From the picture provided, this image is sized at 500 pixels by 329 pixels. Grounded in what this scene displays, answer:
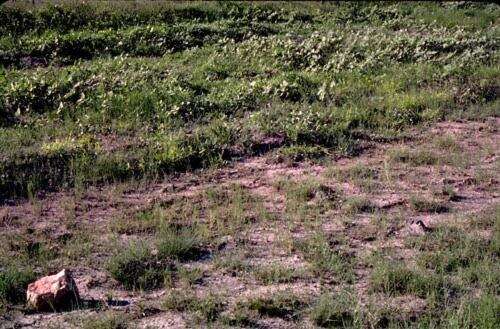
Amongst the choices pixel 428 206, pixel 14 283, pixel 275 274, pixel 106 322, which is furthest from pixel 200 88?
pixel 106 322

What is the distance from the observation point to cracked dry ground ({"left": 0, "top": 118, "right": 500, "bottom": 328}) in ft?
17.0

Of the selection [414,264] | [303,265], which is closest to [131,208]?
[303,265]

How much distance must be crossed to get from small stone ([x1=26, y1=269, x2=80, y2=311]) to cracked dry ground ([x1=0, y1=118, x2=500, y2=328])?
7cm

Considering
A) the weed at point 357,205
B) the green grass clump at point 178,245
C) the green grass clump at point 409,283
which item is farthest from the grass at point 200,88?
the green grass clump at point 409,283

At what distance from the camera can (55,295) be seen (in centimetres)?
511

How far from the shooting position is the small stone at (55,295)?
5.11m

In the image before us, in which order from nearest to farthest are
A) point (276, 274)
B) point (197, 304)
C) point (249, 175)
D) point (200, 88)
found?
point (197, 304)
point (276, 274)
point (249, 175)
point (200, 88)

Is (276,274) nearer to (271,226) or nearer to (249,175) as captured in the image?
(271,226)

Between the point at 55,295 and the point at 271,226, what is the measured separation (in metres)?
2.09

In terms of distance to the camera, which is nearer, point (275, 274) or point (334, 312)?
point (334, 312)

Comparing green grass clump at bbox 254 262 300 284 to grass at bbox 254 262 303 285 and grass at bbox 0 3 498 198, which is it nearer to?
grass at bbox 254 262 303 285

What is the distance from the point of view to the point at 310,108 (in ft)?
30.5

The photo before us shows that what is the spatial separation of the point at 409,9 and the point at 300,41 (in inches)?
173

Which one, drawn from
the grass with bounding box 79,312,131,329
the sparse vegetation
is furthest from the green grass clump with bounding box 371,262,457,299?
the grass with bounding box 79,312,131,329
